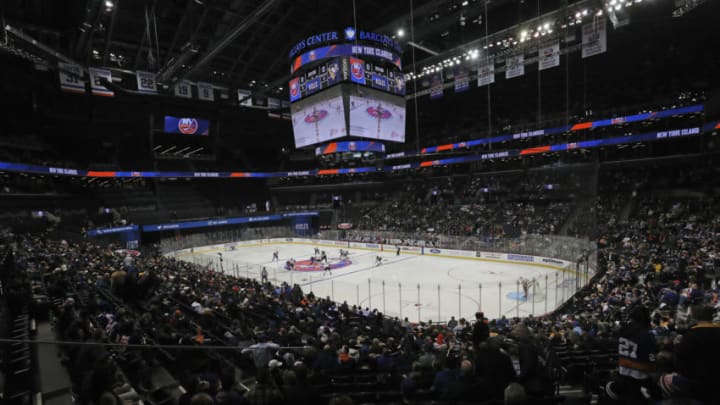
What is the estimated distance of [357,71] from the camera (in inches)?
866

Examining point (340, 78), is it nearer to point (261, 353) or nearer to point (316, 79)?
point (316, 79)

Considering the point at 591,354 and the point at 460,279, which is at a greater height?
the point at 591,354

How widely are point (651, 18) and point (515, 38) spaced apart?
1278 centimetres

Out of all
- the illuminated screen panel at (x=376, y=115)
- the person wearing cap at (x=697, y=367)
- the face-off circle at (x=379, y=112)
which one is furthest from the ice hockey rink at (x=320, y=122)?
the person wearing cap at (x=697, y=367)

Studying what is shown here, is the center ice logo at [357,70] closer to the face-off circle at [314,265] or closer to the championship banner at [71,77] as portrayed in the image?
the face-off circle at [314,265]

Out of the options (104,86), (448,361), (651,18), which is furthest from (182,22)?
(651,18)

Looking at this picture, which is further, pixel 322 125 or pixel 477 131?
pixel 477 131

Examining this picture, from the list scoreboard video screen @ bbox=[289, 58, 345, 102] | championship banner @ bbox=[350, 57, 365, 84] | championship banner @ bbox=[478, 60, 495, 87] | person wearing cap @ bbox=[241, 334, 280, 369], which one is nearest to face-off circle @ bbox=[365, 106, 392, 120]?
championship banner @ bbox=[350, 57, 365, 84]

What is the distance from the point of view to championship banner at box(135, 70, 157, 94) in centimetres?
3234

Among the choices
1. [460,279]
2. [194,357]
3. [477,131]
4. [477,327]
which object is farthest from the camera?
[477,131]

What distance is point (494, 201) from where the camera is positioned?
3747cm

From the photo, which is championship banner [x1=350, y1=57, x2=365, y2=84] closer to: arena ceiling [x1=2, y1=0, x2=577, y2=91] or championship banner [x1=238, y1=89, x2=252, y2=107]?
arena ceiling [x1=2, y1=0, x2=577, y2=91]

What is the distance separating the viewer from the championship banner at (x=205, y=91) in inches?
1547

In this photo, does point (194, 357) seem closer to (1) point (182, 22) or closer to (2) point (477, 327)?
(2) point (477, 327)
